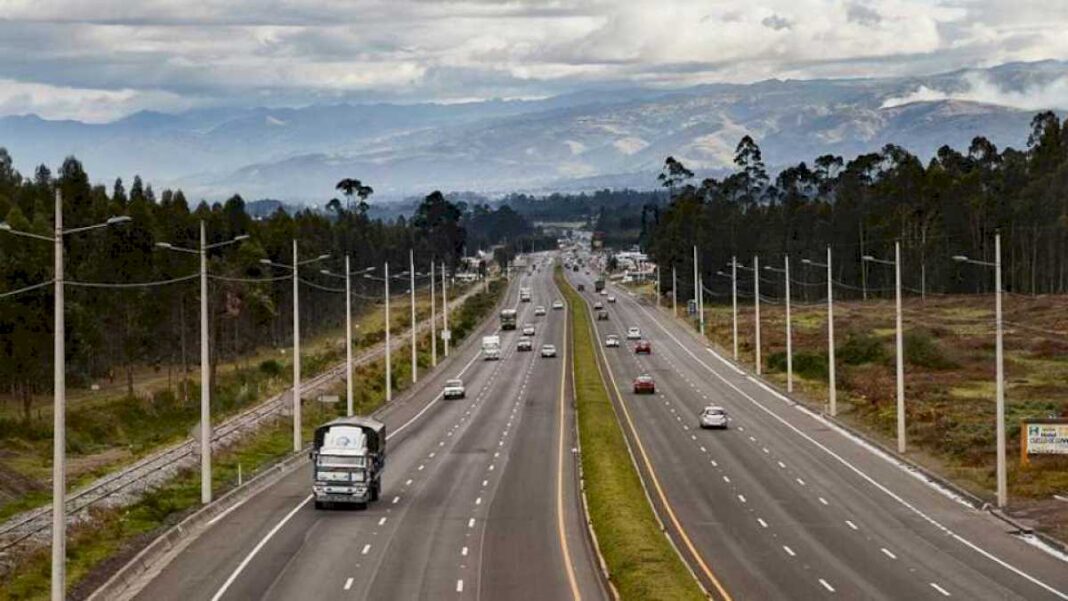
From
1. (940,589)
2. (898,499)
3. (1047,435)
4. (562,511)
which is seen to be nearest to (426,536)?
(562,511)

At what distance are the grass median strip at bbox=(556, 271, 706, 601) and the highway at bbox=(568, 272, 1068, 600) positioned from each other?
91 centimetres

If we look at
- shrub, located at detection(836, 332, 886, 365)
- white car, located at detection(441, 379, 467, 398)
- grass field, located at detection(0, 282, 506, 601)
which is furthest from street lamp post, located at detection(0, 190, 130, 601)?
shrub, located at detection(836, 332, 886, 365)

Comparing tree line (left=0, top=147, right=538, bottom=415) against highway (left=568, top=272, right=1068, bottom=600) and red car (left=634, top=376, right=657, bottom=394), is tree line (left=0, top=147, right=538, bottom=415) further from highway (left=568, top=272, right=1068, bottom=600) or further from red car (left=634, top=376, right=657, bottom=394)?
highway (left=568, top=272, right=1068, bottom=600)

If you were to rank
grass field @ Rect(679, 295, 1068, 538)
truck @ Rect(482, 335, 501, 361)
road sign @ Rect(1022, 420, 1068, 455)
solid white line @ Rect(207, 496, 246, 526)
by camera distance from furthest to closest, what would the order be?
1. truck @ Rect(482, 335, 501, 361)
2. grass field @ Rect(679, 295, 1068, 538)
3. road sign @ Rect(1022, 420, 1068, 455)
4. solid white line @ Rect(207, 496, 246, 526)

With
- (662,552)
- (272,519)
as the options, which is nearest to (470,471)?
(272,519)

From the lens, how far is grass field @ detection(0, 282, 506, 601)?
129ft

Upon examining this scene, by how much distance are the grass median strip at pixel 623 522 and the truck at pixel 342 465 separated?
766 centimetres

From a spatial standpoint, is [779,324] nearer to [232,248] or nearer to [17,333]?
[232,248]

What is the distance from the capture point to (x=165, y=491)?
5794cm

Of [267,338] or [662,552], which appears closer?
[662,552]

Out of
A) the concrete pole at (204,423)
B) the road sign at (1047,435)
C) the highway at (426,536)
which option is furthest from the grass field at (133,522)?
the road sign at (1047,435)

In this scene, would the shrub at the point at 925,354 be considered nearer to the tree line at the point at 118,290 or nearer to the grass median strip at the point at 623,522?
the grass median strip at the point at 623,522

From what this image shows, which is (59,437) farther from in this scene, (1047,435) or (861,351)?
(861,351)

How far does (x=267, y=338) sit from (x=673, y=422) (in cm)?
9027
